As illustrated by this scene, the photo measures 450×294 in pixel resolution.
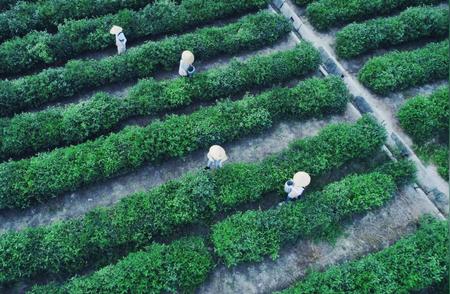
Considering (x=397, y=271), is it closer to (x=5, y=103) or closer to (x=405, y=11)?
(x=405, y=11)

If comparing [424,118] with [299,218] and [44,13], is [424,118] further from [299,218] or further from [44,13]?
[44,13]

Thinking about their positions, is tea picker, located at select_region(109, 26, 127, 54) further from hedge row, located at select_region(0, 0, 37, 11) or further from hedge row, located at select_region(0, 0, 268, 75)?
hedge row, located at select_region(0, 0, 37, 11)

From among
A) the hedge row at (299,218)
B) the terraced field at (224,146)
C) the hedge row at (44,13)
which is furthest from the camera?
the hedge row at (44,13)

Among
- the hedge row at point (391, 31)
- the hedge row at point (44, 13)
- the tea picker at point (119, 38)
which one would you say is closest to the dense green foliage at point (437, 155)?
the hedge row at point (391, 31)

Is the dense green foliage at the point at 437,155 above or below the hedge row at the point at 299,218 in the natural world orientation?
below

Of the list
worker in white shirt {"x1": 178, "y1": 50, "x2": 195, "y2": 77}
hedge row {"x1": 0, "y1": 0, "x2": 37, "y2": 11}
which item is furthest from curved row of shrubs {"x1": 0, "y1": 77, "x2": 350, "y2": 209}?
hedge row {"x1": 0, "y1": 0, "x2": 37, "y2": 11}

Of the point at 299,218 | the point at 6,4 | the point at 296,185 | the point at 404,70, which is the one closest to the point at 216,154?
the point at 296,185

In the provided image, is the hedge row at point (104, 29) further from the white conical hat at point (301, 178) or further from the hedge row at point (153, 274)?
the hedge row at point (153, 274)

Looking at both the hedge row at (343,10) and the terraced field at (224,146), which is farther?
the hedge row at (343,10)
